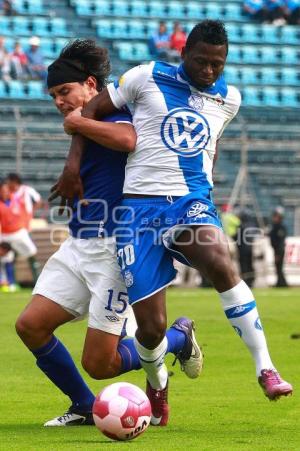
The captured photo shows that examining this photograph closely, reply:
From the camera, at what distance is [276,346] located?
39.5 ft

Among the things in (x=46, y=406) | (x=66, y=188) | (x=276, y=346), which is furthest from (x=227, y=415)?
(x=276, y=346)

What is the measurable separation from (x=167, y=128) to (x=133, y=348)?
1.46 meters

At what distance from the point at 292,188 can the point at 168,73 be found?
20.7 metres

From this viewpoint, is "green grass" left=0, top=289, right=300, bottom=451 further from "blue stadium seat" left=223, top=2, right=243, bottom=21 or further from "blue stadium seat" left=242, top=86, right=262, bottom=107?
"blue stadium seat" left=223, top=2, right=243, bottom=21

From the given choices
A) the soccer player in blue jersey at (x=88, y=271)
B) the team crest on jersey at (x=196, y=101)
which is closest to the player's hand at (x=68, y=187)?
the soccer player in blue jersey at (x=88, y=271)

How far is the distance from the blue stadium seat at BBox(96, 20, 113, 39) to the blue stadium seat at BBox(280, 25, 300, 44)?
16.9ft

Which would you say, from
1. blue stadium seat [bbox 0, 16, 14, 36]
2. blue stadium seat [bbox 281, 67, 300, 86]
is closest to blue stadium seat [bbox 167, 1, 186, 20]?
blue stadium seat [bbox 281, 67, 300, 86]

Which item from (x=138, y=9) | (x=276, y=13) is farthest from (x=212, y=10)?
(x=138, y=9)

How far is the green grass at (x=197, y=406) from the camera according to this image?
6.20 metres

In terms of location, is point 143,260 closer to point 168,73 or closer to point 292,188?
point 168,73

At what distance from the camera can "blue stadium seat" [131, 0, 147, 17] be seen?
3119cm

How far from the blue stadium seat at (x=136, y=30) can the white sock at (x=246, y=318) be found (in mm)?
24217

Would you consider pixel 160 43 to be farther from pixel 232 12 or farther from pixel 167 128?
pixel 167 128

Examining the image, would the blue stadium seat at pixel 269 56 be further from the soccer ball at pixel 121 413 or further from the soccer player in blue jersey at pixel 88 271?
the soccer ball at pixel 121 413
